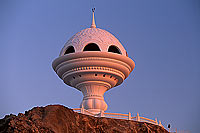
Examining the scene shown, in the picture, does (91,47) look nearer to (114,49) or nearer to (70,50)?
(70,50)

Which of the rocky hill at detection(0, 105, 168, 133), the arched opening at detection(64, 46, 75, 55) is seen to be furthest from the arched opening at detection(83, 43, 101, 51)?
the rocky hill at detection(0, 105, 168, 133)

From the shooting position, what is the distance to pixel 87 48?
145 feet

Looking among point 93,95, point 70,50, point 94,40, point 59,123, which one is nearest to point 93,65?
point 94,40

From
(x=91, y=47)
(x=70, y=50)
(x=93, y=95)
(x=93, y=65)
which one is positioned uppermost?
(x=70, y=50)

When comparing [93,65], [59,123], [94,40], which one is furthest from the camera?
[94,40]

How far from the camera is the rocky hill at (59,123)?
96.7 ft

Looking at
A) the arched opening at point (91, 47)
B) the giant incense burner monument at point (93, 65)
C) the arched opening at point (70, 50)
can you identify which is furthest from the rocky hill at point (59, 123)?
the arched opening at point (70, 50)

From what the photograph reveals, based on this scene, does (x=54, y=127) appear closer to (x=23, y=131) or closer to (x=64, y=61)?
(x=23, y=131)

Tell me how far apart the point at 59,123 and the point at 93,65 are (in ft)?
39.0

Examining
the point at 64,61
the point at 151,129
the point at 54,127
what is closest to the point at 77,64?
the point at 64,61

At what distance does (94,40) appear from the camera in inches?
1703

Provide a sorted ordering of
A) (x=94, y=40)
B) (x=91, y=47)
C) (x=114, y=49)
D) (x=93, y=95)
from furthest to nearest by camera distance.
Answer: (x=114, y=49) < (x=91, y=47) < (x=94, y=40) < (x=93, y=95)

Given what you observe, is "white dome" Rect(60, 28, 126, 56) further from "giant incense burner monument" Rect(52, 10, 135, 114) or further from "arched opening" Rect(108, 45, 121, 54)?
"arched opening" Rect(108, 45, 121, 54)

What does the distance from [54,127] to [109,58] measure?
13.5m
